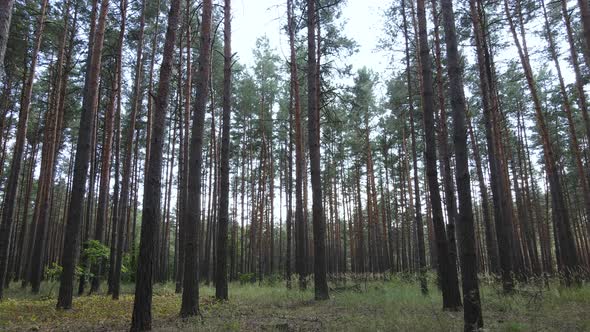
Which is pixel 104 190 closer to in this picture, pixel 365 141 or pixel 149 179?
pixel 149 179

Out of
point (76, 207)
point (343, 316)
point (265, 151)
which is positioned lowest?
point (343, 316)

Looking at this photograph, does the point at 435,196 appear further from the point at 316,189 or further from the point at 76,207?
the point at 76,207

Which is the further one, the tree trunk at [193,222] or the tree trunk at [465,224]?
the tree trunk at [193,222]

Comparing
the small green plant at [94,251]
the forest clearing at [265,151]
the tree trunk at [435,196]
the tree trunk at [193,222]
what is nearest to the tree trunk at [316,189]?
the forest clearing at [265,151]

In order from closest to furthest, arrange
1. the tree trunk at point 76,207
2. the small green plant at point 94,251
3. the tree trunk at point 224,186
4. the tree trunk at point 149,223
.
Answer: the tree trunk at point 149,223
the tree trunk at point 76,207
the tree trunk at point 224,186
the small green plant at point 94,251

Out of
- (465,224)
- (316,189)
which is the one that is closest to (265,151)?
(316,189)

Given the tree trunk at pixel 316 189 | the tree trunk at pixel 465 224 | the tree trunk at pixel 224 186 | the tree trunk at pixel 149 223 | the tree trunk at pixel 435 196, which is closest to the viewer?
the tree trunk at pixel 465 224

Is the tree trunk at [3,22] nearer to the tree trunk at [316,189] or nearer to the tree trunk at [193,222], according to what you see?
the tree trunk at [193,222]

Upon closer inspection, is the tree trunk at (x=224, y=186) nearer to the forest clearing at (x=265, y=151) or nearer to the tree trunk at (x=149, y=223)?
the forest clearing at (x=265, y=151)

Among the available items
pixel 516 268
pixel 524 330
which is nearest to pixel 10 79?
pixel 524 330

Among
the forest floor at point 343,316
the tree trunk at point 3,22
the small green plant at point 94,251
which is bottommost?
the forest floor at point 343,316

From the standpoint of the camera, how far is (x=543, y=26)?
49.5ft

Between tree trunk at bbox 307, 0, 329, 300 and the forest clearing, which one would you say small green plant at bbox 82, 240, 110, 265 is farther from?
tree trunk at bbox 307, 0, 329, 300

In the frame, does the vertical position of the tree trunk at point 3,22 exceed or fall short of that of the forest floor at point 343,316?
it exceeds it
